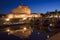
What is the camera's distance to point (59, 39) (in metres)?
11.3

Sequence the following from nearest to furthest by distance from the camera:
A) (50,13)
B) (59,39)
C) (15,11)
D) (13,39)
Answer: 1. (59,39)
2. (13,39)
3. (50,13)
4. (15,11)

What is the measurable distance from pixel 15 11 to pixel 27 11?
5743 mm

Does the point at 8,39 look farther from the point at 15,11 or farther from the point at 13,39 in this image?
the point at 15,11

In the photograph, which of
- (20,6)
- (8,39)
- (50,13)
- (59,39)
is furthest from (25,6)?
(59,39)

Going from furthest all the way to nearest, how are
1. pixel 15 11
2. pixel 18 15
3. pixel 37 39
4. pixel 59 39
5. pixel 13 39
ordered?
1. pixel 15 11
2. pixel 18 15
3. pixel 13 39
4. pixel 37 39
5. pixel 59 39

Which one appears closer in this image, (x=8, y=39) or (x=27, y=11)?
(x=8, y=39)

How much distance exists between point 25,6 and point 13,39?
73.9 meters

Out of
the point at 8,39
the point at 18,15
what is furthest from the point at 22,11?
the point at 8,39

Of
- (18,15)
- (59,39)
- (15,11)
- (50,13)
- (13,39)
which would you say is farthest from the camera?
(15,11)

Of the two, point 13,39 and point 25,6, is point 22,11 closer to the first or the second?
point 25,6

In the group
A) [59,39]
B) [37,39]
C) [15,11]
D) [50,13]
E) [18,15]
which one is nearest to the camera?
[59,39]

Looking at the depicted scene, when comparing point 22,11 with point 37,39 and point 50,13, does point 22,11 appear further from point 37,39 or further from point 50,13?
point 37,39

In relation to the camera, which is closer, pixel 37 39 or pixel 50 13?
pixel 37 39

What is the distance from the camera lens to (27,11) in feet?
288
